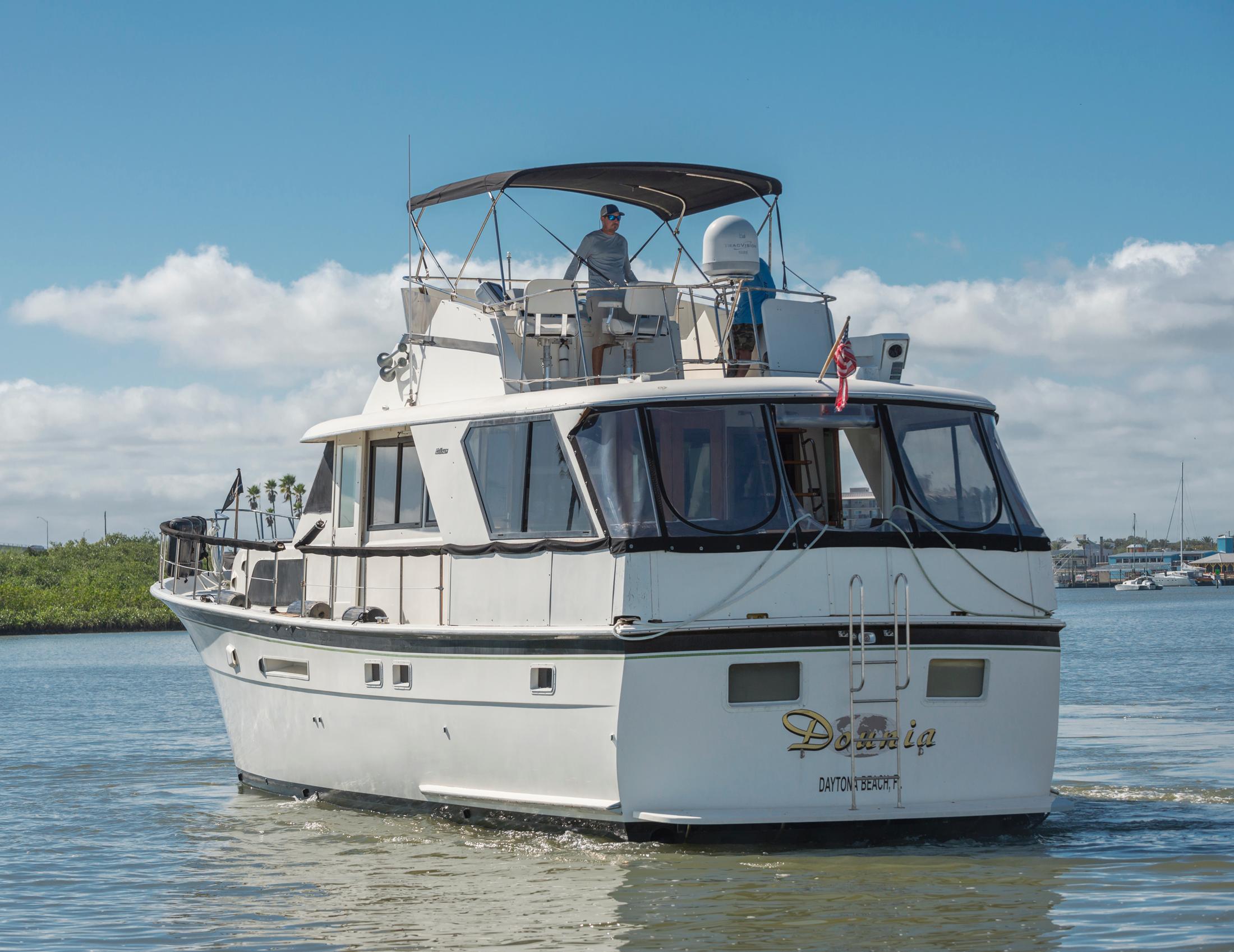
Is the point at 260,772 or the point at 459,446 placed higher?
the point at 459,446

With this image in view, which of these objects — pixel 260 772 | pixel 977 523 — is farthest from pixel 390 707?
pixel 977 523

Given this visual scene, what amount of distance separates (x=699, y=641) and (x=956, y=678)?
1928mm

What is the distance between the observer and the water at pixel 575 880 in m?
8.50

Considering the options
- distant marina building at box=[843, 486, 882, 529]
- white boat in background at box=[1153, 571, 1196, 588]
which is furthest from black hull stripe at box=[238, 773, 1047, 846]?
white boat in background at box=[1153, 571, 1196, 588]

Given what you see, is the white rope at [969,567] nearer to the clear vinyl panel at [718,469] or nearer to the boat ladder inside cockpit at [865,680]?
the boat ladder inside cockpit at [865,680]

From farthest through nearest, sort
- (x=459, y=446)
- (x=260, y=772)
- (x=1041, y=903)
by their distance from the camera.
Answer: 1. (x=260, y=772)
2. (x=459, y=446)
3. (x=1041, y=903)

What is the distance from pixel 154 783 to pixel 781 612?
938cm

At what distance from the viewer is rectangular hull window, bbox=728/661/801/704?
9750 millimetres

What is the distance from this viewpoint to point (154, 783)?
53.5 feet

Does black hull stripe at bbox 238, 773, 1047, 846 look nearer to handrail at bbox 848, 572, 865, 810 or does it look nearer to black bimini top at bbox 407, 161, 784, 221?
handrail at bbox 848, 572, 865, 810

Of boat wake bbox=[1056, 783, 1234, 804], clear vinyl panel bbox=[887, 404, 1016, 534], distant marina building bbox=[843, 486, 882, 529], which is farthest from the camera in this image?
boat wake bbox=[1056, 783, 1234, 804]

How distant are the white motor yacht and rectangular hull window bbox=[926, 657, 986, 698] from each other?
0.02 metres

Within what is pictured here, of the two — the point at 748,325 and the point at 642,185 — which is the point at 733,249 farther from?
the point at 642,185

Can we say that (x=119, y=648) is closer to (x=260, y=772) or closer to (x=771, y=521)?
(x=260, y=772)
